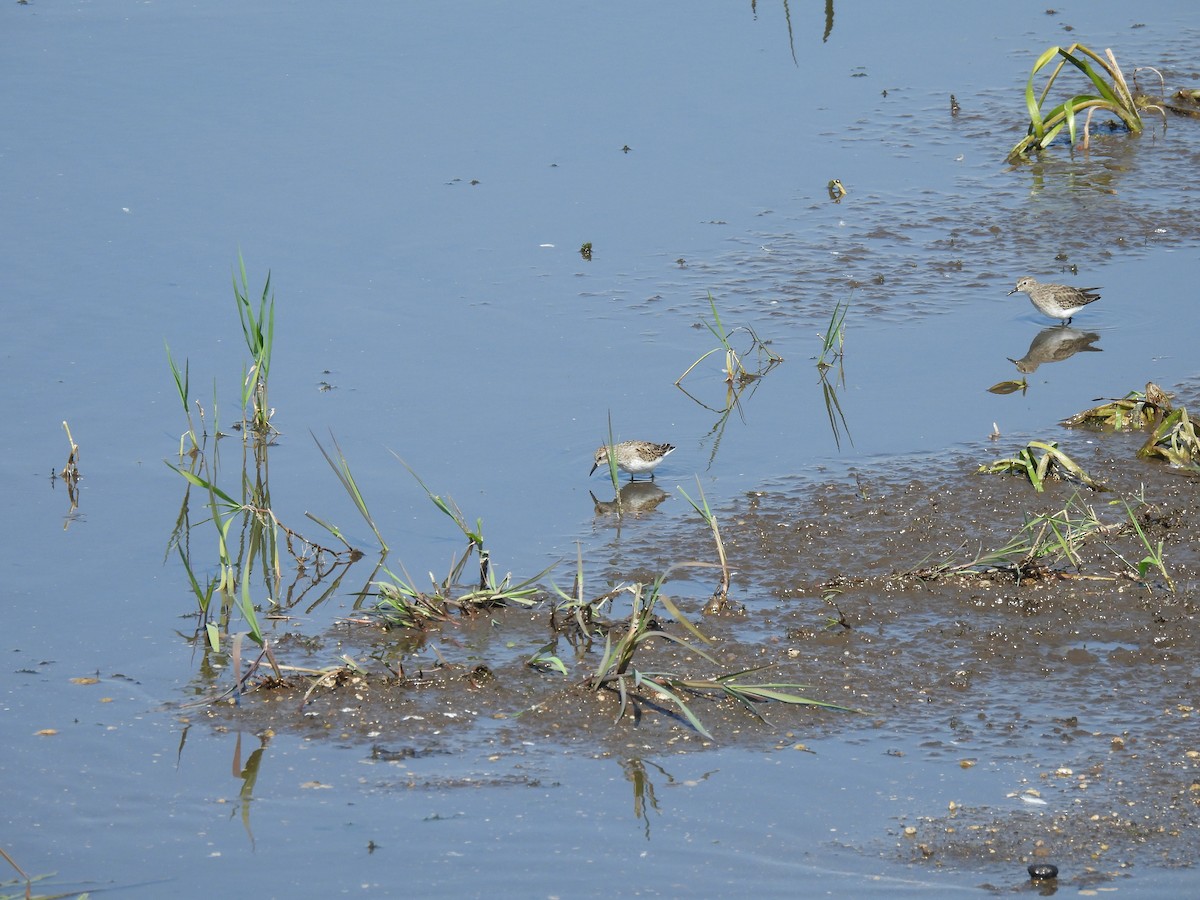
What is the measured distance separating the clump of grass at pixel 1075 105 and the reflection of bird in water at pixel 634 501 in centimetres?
684

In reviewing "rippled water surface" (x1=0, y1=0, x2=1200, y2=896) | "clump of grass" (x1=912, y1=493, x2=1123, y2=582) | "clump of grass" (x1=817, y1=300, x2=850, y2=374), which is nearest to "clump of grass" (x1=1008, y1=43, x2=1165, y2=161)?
"rippled water surface" (x1=0, y1=0, x2=1200, y2=896)

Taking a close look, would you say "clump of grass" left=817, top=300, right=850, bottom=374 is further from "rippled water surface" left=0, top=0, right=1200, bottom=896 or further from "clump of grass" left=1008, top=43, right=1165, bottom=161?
"clump of grass" left=1008, top=43, right=1165, bottom=161

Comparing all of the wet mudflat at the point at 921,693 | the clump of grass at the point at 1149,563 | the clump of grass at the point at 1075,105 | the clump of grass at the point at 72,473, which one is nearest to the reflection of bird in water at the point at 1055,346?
the wet mudflat at the point at 921,693

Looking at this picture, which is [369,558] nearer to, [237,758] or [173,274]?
[237,758]

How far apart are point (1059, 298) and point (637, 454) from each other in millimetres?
3596

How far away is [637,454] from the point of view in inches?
346

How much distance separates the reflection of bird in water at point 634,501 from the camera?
8734 mm

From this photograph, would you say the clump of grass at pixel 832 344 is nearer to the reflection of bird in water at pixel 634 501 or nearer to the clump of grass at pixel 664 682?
the reflection of bird in water at pixel 634 501

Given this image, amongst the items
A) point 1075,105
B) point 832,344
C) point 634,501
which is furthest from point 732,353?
point 1075,105

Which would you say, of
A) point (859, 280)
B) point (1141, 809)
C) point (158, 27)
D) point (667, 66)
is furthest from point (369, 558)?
point (158, 27)

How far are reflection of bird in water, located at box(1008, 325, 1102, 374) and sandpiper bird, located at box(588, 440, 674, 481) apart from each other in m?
3.02

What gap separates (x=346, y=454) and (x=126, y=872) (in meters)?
3.95

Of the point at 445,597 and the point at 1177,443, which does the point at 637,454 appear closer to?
the point at 445,597

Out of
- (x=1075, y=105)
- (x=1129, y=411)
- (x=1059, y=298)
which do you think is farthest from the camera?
(x=1075, y=105)
